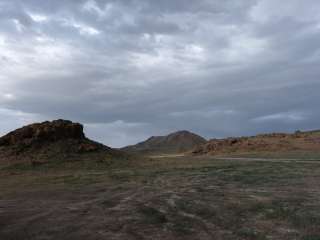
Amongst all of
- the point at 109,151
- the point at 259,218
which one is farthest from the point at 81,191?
the point at 109,151

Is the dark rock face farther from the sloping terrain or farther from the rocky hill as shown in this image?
the sloping terrain

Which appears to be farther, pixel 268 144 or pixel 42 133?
pixel 268 144

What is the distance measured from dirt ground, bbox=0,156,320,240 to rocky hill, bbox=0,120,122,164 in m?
12.1

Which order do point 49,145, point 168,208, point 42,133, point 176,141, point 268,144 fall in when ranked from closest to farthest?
point 168,208 < point 49,145 < point 42,133 < point 268,144 < point 176,141

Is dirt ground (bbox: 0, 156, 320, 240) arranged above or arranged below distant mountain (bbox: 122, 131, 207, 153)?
below

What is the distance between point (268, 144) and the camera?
56406 millimetres

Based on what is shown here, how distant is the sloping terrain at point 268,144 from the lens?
175ft

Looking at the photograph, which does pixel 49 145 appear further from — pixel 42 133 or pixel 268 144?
pixel 268 144

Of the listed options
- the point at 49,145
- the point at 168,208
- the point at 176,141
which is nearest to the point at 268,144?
the point at 49,145

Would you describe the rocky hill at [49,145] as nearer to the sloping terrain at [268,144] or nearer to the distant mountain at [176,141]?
the sloping terrain at [268,144]

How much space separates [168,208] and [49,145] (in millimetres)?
24837

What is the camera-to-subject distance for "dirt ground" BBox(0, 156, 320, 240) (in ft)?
35.9

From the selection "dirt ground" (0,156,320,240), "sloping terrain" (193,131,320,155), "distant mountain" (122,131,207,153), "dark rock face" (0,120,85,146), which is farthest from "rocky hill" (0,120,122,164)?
"distant mountain" (122,131,207,153)

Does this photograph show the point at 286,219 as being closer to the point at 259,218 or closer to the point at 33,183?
the point at 259,218
